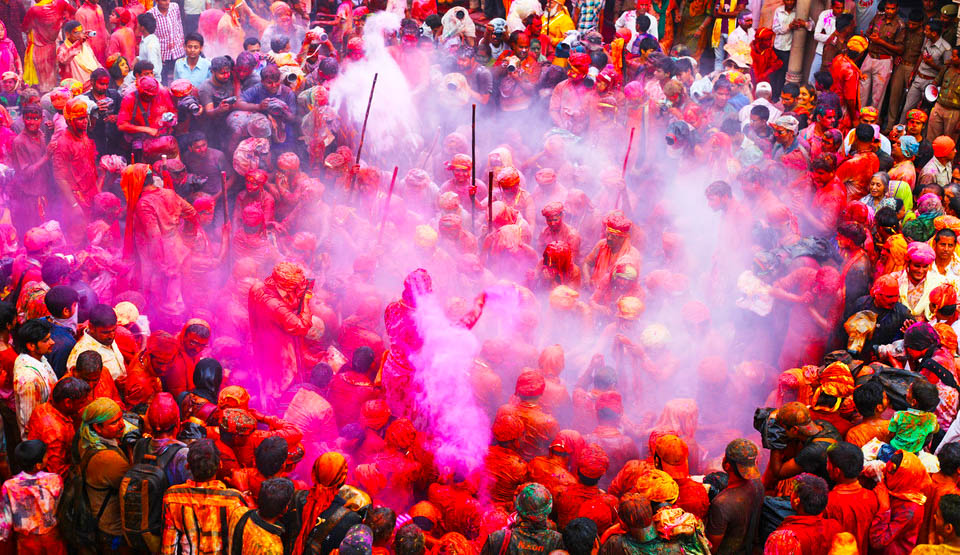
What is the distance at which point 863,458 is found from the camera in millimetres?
6281

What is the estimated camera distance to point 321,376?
8312 mm

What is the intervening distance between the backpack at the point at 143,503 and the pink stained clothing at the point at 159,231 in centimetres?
360

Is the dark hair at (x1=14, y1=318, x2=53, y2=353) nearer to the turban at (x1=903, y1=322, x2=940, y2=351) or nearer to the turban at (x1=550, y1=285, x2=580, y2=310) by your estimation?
the turban at (x1=550, y1=285, x2=580, y2=310)

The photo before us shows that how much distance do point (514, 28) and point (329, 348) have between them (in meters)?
6.93

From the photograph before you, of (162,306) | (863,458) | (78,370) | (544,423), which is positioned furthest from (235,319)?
(863,458)

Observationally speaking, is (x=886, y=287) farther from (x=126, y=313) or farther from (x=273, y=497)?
(x=126, y=313)

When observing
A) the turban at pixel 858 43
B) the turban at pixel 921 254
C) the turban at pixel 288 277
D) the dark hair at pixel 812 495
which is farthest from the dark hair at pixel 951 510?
the turban at pixel 858 43

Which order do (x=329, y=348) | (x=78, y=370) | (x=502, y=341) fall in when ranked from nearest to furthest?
(x=78, y=370) < (x=502, y=341) < (x=329, y=348)

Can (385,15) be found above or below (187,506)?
above

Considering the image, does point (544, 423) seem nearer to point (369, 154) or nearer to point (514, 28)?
point (369, 154)

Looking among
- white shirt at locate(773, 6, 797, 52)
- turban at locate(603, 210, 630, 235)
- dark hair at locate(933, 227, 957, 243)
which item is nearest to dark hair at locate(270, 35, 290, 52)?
turban at locate(603, 210, 630, 235)

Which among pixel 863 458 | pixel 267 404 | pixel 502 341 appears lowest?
pixel 267 404

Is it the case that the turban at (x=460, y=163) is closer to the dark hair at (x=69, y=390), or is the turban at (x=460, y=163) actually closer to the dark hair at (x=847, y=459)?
the dark hair at (x=69, y=390)

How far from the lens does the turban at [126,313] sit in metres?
8.62
